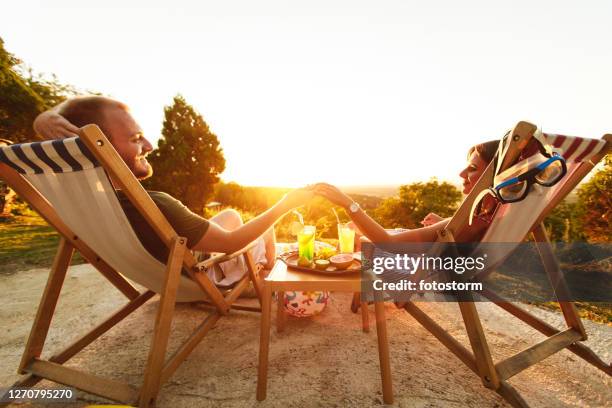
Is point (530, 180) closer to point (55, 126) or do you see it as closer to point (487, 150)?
point (487, 150)

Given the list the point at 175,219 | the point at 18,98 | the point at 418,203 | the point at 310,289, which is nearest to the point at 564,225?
the point at 418,203

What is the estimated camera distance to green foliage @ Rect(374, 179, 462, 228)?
689cm

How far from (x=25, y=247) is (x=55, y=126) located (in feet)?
18.1

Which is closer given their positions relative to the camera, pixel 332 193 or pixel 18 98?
pixel 332 193

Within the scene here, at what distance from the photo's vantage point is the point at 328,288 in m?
1.75

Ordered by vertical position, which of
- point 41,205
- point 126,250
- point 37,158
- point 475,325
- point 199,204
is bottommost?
point 199,204

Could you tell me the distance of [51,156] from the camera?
1.32 m

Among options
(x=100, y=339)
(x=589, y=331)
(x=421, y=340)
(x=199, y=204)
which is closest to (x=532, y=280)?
(x=589, y=331)

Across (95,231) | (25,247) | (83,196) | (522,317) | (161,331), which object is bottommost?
(25,247)

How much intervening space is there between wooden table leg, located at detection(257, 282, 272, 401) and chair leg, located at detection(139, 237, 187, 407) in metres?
0.51

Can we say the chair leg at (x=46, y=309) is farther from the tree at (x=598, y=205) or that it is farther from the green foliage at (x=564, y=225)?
the green foliage at (x=564, y=225)

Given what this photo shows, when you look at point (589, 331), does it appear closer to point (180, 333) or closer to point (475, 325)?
point (475, 325)

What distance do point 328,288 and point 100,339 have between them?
2.00m

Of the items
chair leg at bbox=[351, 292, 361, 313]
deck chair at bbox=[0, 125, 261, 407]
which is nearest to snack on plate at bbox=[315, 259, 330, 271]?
deck chair at bbox=[0, 125, 261, 407]
